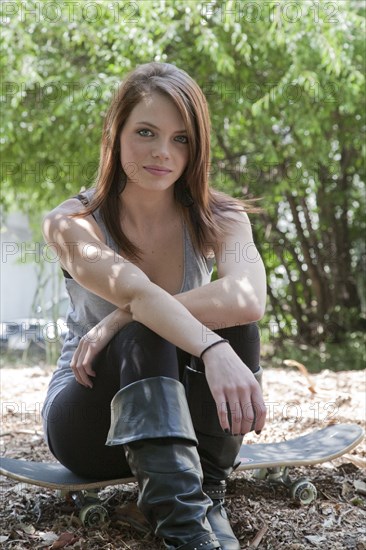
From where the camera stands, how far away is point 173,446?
1608 millimetres

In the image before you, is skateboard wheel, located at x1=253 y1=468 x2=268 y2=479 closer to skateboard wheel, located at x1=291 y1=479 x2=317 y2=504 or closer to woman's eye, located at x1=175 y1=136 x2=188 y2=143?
skateboard wheel, located at x1=291 y1=479 x2=317 y2=504

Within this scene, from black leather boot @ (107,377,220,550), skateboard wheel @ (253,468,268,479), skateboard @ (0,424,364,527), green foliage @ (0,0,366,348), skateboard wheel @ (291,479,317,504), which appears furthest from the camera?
green foliage @ (0,0,366,348)

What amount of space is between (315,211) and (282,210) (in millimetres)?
345

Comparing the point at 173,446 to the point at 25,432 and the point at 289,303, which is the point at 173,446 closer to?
the point at 25,432

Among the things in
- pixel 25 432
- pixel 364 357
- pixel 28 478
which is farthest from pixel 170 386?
pixel 364 357

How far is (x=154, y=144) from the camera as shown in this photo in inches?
79.9

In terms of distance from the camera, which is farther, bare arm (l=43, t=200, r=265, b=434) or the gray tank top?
the gray tank top

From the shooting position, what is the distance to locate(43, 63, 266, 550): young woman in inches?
64.0

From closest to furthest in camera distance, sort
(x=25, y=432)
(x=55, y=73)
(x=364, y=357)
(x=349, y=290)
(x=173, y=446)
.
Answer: (x=173, y=446)
(x=25, y=432)
(x=55, y=73)
(x=364, y=357)
(x=349, y=290)

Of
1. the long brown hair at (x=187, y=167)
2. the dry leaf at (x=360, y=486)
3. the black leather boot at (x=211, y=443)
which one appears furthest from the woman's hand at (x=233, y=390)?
the dry leaf at (x=360, y=486)

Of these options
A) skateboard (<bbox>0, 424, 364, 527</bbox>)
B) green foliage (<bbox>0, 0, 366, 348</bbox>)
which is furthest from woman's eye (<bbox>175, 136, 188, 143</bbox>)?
green foliage (<bbox>0, 0, 366, 348</bbox>)

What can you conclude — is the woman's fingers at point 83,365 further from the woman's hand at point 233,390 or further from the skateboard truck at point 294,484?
the skateboard truck at point 294,484

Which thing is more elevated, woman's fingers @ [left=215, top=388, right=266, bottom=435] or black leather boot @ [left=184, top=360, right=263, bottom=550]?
woman's fingers @ [left=215, top=388, right=266, bottom=435]

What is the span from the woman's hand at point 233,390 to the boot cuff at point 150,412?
0.08m
